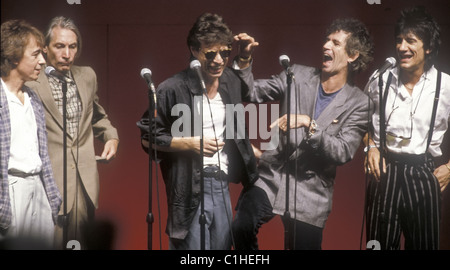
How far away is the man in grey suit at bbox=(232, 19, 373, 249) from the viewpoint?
190 inches

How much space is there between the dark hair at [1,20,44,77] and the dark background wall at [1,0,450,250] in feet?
0.20

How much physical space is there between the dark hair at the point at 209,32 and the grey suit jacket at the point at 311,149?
0.28m

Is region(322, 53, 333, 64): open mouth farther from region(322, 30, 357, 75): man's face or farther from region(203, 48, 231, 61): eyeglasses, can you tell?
region(203, 48, 231, 61): eyeglasses

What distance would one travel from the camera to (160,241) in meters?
4.91

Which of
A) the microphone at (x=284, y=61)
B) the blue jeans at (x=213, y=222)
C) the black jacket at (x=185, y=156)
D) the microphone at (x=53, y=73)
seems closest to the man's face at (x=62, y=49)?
the microphone at (x=53, y=73)

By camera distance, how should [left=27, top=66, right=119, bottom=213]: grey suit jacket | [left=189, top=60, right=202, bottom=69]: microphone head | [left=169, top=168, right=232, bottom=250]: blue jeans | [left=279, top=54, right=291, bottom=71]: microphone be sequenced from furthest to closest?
[left=27, top=66, right=119, bottom=213]: grey suit jacket, [left=169, top=168, right=232, bottom=250]: blue jeans, [left=279, top=54, right=291, bottom=71]: microphone, [left=189, top=60, right=202, bottom=69]: microphone head

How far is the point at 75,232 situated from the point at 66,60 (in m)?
1.27

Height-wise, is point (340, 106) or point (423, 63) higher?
point (423, 63)

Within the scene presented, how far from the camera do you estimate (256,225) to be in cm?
486

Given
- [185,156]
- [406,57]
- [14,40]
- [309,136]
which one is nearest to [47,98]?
[14,40]

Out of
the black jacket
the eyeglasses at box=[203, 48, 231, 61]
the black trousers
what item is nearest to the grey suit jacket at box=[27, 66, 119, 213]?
the black jacket
